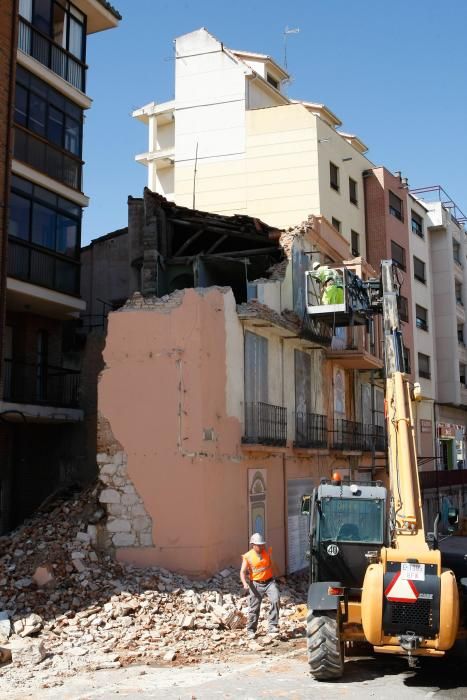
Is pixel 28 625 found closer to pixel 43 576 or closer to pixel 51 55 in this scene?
pixel 43 576

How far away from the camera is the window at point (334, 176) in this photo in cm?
3097

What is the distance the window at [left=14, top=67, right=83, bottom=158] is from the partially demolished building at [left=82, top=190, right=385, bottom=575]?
2.68 m

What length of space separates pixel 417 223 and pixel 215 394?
25850 millimetres

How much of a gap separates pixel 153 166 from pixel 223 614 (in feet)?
103

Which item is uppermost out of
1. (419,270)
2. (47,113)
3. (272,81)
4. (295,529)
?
(272,81)

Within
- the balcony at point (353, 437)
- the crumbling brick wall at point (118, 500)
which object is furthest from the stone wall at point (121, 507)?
the balcony at point (353, 437)

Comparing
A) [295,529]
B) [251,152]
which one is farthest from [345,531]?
[251,152]

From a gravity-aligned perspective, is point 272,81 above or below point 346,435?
above

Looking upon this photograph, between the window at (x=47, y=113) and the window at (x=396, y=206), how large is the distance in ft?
58.0

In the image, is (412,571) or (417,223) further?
(417,223)

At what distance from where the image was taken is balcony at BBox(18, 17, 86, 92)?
65.3 feet

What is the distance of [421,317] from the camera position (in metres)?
38.4

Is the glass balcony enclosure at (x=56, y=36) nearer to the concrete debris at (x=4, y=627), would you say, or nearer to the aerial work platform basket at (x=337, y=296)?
the aerial work platform basket at (x=337, y=296)

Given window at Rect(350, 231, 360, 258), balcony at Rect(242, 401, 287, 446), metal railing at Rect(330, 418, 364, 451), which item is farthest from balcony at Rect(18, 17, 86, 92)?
window at Rect(350, 231, 360, 258)
